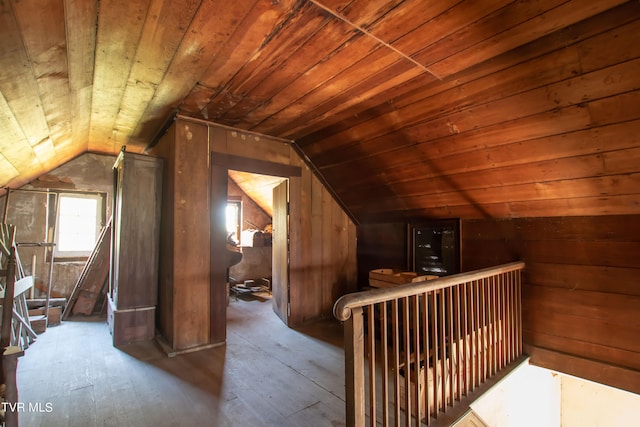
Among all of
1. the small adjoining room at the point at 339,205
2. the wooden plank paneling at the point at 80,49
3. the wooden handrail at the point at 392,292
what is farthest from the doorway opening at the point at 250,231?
the wooden handrail at the point at 392,292

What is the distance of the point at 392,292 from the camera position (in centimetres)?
148

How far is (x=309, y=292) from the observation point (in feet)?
12.4

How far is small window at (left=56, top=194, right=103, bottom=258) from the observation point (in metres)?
4.51

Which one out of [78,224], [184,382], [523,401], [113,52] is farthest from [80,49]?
[523,401]

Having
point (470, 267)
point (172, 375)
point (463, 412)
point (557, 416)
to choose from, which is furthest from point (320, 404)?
point (557, 416)

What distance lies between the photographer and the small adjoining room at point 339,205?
60.6 inches

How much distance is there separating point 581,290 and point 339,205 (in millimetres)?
2631

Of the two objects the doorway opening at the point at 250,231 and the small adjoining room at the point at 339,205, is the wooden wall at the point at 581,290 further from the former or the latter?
the doorway opening at the point at 250,231

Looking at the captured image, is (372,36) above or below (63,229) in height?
above

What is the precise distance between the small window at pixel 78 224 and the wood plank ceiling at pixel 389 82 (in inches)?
63.3

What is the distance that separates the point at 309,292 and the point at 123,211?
88.7 inches

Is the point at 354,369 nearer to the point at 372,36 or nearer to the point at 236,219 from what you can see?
the point at 372,36

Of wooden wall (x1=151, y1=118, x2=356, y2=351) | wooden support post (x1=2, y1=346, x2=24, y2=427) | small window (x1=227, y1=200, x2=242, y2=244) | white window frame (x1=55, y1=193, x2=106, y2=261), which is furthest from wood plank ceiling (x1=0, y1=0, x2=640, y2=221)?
small window (x1=227, y1=200, x2=242, y2=244)

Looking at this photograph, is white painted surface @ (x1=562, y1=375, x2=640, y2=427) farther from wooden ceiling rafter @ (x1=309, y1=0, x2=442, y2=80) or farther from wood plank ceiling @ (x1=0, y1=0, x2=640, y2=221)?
wooden ceiling rafter @ (x1=309, y1=0, x2=442, y2=80)
